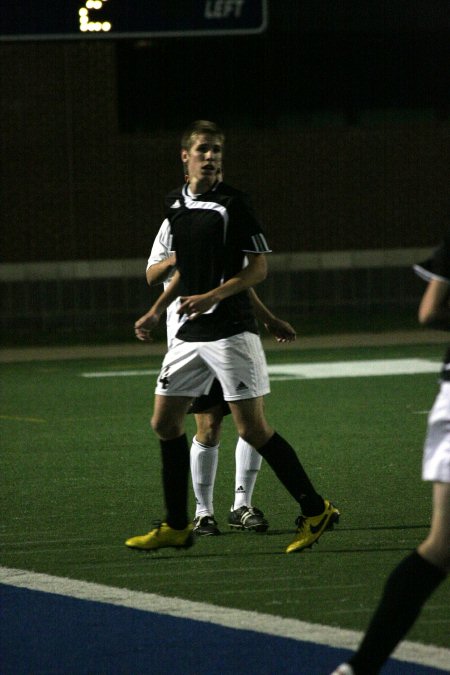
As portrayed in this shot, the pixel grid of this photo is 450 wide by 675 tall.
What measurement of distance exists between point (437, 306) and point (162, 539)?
3.13m

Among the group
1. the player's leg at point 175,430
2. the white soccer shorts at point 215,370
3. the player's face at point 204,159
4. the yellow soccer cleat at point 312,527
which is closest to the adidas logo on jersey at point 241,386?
the white soccer shorts at point 215,370

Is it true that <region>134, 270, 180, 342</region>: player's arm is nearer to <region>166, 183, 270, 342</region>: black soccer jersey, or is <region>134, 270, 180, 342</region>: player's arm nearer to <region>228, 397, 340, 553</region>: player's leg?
<region>166, 183, 270, 342</region>: black soccer jersey

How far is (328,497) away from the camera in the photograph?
9.71 m

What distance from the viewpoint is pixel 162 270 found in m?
8.06

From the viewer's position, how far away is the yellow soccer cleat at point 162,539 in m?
7.73

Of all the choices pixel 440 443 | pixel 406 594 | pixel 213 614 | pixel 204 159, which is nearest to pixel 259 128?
pixel 204 159

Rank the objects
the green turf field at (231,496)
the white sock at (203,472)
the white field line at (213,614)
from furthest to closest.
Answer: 1. the white sock at (203,472)
2. the green turf field at (231,496)
3. the white field line at (213,614)

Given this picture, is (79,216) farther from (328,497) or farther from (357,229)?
(328,497)

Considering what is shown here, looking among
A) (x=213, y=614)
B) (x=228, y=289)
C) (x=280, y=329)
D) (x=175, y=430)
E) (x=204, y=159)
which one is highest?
(x=204, y=159)

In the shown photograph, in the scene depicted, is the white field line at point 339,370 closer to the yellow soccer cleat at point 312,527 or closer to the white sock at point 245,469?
the white sock at point 245,469

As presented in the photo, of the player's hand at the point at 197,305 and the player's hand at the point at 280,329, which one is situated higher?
the player's hand at the point at 197,305

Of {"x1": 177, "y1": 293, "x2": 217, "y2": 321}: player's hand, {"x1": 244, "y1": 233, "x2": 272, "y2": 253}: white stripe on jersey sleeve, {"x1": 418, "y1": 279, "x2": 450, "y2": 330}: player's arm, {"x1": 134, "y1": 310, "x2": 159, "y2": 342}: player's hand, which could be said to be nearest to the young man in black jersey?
{"x1": 244, "y1": 233, "x2": 272, "y2": 253}: white stripe on jersey sleeve

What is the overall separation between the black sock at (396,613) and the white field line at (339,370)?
1245 centimetres

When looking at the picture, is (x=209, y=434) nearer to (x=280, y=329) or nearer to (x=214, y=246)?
(x=280, y=329)
